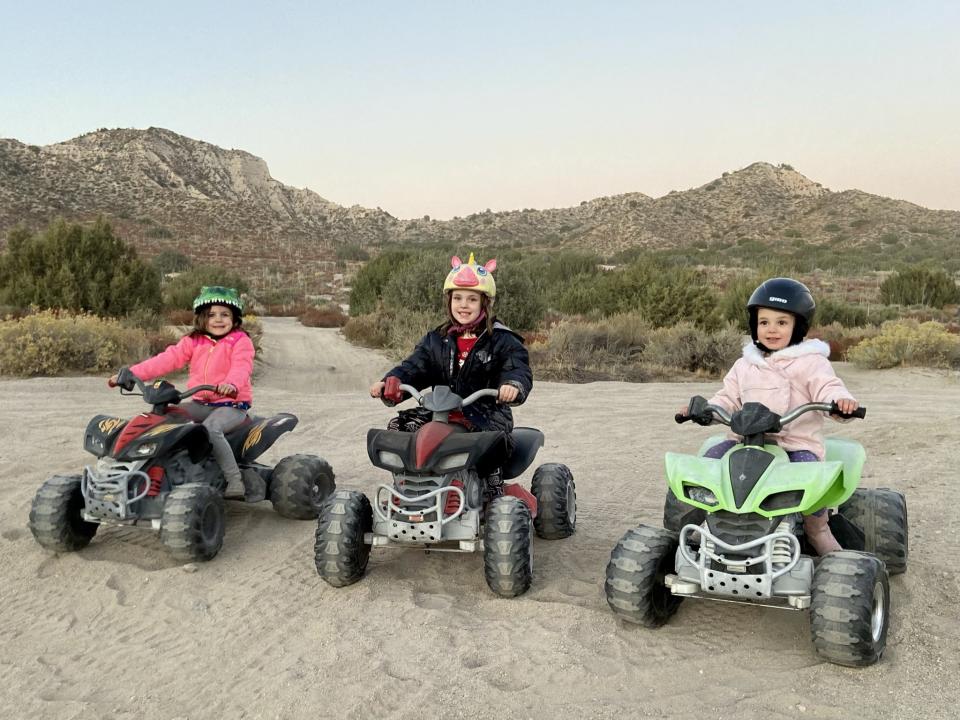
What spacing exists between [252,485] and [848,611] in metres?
4.25

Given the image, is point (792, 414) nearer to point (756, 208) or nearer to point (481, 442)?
point (481, 442)

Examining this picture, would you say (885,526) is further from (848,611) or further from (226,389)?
(226,389)

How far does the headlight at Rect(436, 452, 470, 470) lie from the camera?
4.43m

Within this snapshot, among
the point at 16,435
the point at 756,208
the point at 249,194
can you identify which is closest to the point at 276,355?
the point at 16,435

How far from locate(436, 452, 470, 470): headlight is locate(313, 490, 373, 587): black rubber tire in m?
0.56

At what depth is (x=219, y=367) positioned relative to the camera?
6.00m

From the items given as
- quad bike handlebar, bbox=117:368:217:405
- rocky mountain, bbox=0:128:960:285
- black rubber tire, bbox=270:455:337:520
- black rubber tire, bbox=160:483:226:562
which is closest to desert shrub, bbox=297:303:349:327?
black rubber tire, bbox=270:455:337:520

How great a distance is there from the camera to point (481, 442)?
4.49 m

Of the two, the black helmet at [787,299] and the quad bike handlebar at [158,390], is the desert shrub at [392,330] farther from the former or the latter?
the black helmet at [787,299]

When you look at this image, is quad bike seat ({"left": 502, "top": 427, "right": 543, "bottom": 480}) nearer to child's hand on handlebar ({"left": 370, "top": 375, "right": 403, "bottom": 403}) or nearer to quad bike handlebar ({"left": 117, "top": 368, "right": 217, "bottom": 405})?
child's hand on handlebar ({"left": 370, "top": 375, "right": 403, "bottom": 403})

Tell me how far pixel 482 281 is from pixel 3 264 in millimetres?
16871

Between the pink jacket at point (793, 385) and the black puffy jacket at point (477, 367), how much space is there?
1340 mm

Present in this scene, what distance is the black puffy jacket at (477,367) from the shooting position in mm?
5109

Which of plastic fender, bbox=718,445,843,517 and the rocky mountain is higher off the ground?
the rocky mountain
